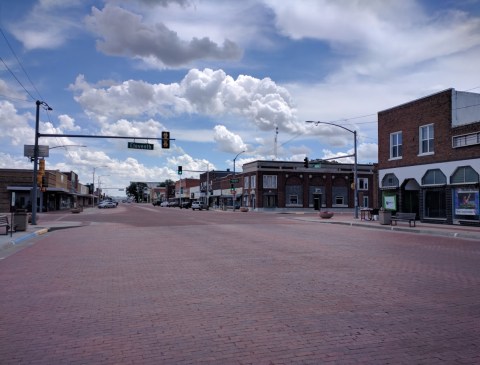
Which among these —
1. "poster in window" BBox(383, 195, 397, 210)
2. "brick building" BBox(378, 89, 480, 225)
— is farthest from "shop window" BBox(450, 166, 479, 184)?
"poster in window" BBox(383, 195, 397, 210)

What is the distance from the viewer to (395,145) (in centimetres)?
3703

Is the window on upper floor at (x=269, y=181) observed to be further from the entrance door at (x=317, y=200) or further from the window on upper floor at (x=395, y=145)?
the window on upper floor at (x=395, y=145)

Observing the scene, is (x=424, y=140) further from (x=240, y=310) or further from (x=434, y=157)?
(x=240, y=310)

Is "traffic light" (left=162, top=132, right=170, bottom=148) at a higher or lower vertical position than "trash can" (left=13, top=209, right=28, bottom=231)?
higher

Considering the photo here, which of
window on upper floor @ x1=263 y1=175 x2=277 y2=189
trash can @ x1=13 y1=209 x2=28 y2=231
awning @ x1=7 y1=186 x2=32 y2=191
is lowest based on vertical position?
trash can @ x1=13 y1=209 x2=28 y2=231

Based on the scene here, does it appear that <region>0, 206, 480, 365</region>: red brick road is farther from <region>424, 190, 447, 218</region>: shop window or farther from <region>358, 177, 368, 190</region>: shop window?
<region>358, 177, 368, 190</region>: shop window

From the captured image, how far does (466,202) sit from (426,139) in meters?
6.13

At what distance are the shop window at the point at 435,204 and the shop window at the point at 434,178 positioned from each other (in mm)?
680

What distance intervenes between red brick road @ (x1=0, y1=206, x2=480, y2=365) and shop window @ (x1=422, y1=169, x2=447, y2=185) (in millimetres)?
19623

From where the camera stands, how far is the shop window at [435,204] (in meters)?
31.6

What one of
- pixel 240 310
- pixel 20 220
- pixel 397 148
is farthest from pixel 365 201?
pixel 240 310

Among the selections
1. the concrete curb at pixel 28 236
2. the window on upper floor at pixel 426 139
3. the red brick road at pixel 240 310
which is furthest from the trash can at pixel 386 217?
the concrete curb at pixel 28 236

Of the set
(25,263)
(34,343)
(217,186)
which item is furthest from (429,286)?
(217,186)

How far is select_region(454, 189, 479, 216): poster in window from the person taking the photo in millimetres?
28609
